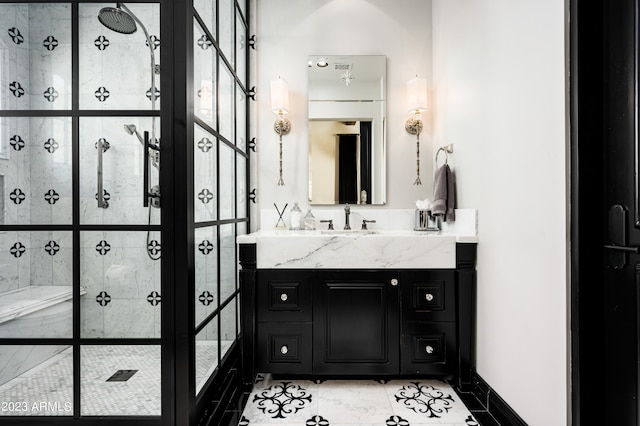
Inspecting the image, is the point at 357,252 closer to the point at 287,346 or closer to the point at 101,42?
the point at 287,346

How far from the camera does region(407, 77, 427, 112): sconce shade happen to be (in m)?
2.46

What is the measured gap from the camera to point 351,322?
1977 mm

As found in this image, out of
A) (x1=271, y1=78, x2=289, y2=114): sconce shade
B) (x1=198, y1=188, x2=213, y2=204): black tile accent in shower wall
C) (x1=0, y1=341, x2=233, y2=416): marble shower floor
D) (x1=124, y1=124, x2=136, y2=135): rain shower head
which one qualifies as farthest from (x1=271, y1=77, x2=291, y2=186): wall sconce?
(x1=0, y1=341, x2=233, y2=416): marble shower floor

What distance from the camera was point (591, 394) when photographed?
3.86ft

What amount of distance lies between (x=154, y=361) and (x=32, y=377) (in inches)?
18.4

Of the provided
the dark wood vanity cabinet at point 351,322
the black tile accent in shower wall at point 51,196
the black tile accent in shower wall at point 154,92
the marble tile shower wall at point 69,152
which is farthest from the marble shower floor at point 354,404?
the black tile accent in shower wall at point 154,92

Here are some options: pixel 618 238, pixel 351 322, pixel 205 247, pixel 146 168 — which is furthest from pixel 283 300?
pixel 618 238

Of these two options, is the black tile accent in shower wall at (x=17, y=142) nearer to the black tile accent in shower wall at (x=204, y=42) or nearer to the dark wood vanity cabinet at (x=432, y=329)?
the black tile accent in shower wall at (x=204, y=42)

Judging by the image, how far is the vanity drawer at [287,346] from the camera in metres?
1.98

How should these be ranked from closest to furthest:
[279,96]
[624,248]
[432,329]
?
[624,248] → [432,329] → [279,96]

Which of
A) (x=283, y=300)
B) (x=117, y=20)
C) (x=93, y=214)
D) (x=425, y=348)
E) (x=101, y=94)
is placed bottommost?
(x=425, y=348)

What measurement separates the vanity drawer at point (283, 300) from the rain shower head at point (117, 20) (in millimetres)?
1311

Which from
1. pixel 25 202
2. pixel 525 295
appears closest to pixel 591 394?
pixel 525 295

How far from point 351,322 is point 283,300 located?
406 millimetres
